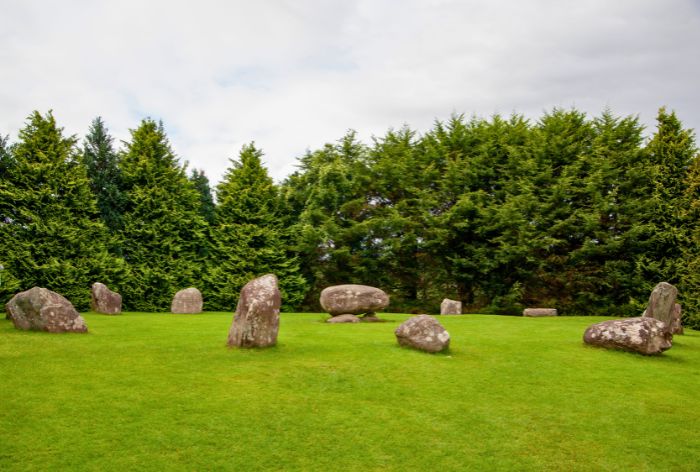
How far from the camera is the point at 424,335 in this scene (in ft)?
38.2

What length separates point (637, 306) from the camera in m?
23.0

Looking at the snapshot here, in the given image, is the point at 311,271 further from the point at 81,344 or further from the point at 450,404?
the point at 450,404

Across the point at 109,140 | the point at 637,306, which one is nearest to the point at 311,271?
the point at 109,140

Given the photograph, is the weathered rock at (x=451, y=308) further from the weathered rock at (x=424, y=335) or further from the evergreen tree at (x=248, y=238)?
the weathered rock at (x=424, y=335)

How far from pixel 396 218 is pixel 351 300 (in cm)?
975

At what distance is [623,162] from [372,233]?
46.2 feet

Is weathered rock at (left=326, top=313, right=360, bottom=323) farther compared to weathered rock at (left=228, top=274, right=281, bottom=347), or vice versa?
weathered rock at (left=326, top=313, right=360, bottom=323)

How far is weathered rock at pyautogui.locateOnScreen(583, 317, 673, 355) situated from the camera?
12.0m

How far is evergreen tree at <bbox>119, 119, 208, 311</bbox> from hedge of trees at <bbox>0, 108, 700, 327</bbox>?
0.33 ft

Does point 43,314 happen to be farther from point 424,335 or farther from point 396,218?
point 396,218

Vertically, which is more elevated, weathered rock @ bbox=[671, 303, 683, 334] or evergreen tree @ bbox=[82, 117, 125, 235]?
evergreen tree @ bbox=[82, 117, 125, 235]

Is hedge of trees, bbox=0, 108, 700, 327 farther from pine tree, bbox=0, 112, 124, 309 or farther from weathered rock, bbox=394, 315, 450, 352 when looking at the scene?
weathered rock, bbox=394, 315, 450, 352

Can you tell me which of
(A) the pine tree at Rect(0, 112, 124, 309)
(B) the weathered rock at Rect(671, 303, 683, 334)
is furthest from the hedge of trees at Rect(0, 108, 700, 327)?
(B) the weathered rock at Rect(671, 303, 683, 334)

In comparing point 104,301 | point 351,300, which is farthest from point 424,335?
point 104,301
